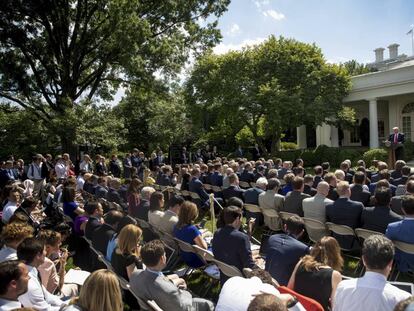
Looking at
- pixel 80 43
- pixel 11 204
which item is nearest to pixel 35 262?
pixel 11 204

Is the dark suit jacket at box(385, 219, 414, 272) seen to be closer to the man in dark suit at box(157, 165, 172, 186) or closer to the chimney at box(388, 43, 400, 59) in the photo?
the man in dark suit at box(157, 165, 172, 186)

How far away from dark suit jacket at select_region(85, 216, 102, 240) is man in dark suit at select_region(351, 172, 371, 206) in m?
4.84

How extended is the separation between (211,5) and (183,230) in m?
20.6

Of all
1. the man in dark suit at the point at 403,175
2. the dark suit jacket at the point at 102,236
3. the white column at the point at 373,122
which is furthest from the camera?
the white column at the point at 373,122

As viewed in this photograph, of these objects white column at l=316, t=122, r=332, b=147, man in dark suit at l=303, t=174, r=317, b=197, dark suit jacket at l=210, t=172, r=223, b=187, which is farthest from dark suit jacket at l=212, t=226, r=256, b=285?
white column at l=316, t=122, r=332, b=147

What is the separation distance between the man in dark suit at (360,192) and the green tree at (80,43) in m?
15.0

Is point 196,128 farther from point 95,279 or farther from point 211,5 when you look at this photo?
point 95,279

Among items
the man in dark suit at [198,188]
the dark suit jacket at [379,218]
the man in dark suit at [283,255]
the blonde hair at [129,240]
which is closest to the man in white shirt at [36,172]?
the man in dark suit at [198,188]

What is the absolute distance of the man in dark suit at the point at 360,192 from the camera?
7.61 metres

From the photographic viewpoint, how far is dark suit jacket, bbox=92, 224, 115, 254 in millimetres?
5559

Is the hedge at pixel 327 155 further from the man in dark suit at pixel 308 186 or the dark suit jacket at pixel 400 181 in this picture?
the man in dark suit at pixel 308 186

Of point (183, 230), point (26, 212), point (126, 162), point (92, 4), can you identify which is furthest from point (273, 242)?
point (92, 4)

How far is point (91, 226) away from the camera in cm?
614

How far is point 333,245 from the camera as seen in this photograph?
3826 millimetres
